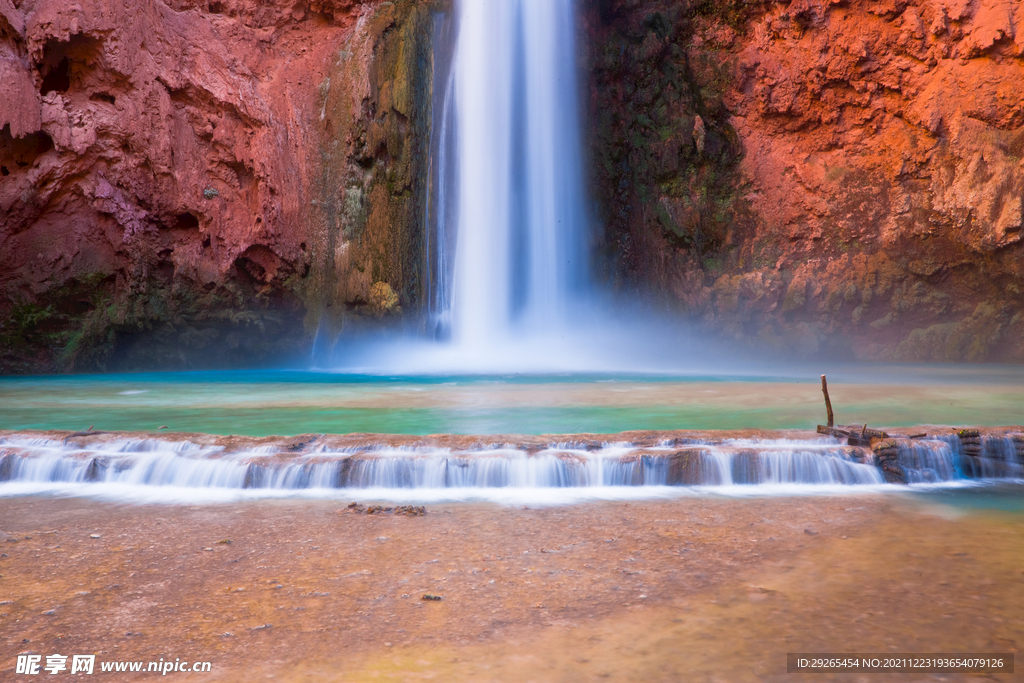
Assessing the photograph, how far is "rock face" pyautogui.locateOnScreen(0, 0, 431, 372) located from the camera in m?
16.1

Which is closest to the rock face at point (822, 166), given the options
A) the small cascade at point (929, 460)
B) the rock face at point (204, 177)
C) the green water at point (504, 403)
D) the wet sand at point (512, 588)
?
the green water at point (504, 403)

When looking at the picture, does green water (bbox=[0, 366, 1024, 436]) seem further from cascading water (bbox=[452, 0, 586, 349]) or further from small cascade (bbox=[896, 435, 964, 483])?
cascading water (bbox=[452, 0, 586, 349])

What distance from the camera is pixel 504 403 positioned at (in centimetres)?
987

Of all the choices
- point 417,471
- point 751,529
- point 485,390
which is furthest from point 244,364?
point 751,529

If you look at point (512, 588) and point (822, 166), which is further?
point (822, 166)

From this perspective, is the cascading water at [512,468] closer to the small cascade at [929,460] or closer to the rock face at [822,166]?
the small cascade at [929,460]

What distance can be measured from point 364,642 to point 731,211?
18895 millimetres

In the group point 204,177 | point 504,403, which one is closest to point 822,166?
point 504,403

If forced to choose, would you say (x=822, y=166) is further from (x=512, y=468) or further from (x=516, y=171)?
(x=512, y=468)

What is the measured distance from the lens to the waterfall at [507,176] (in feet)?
62.1

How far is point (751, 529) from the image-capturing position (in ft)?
14.5

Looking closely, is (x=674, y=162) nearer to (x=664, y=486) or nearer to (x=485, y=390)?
(x=485, y=390)

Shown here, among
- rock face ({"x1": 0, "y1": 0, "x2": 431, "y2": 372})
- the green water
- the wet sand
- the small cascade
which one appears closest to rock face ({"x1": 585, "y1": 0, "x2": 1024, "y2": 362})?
the green water

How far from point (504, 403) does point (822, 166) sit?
13.2m
